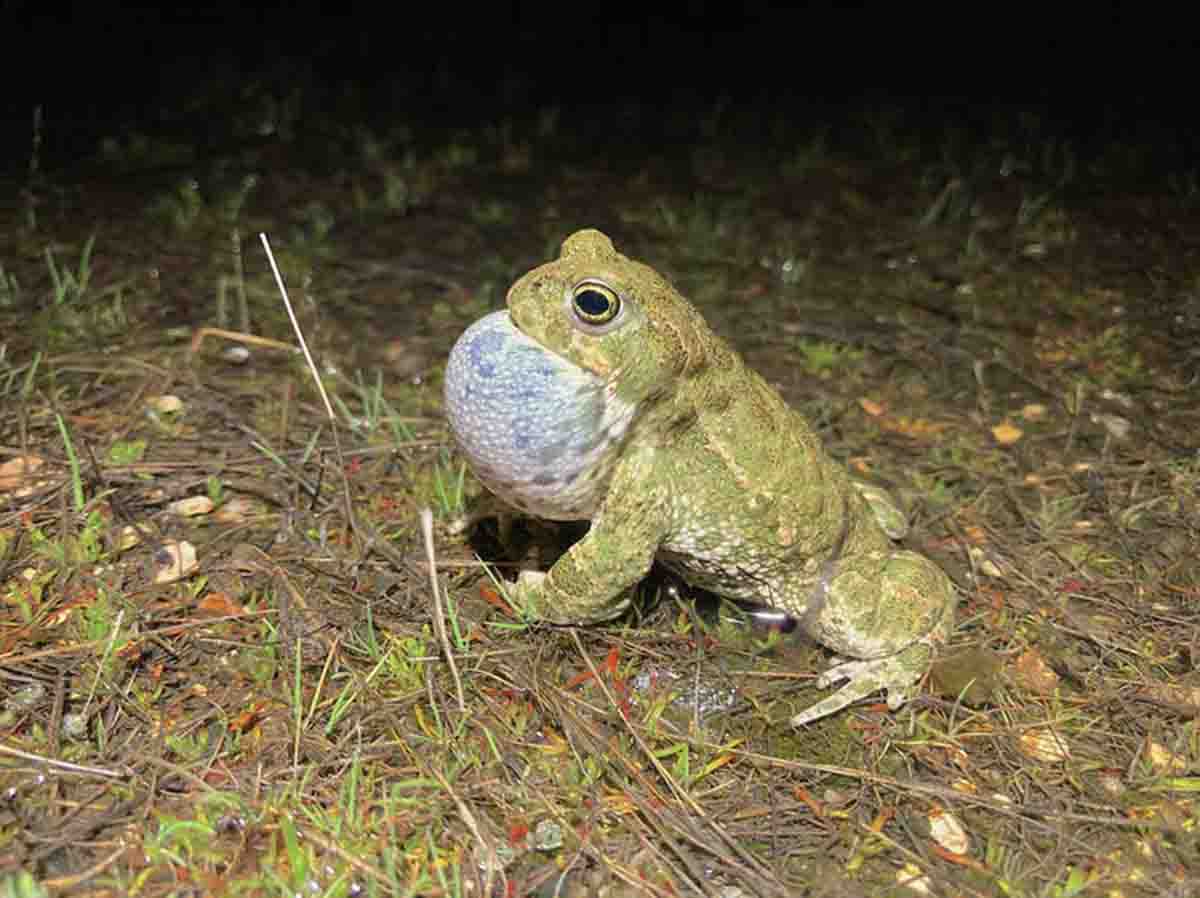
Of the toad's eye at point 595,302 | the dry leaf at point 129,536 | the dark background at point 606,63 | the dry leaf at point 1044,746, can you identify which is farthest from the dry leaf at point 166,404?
the dry leaf at point 1044,746

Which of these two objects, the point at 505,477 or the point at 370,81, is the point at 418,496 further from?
the point at 370,81

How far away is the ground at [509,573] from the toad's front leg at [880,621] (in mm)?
84

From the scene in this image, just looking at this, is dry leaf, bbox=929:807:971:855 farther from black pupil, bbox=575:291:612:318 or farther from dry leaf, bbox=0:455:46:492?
dry leaf, bbox=0:455:46:492

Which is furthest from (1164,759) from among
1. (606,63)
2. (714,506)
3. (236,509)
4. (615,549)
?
(606,63)

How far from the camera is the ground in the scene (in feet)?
7.08

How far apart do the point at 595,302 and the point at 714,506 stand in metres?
0.54

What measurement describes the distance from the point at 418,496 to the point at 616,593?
0.78 metres

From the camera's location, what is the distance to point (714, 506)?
245 centimetres

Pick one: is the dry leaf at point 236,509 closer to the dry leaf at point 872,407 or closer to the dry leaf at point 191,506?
the dry leaf at point 191,506

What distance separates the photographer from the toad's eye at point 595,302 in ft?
7.34

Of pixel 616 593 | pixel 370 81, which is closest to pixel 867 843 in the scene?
pixel 616 593

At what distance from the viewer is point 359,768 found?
2.23m

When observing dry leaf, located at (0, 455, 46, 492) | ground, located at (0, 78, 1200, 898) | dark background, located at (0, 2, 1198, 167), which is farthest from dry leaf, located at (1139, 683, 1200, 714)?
dark background, located at (0, 2, 1198, 167)

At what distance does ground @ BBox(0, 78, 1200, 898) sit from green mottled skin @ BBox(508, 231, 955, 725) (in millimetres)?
123
